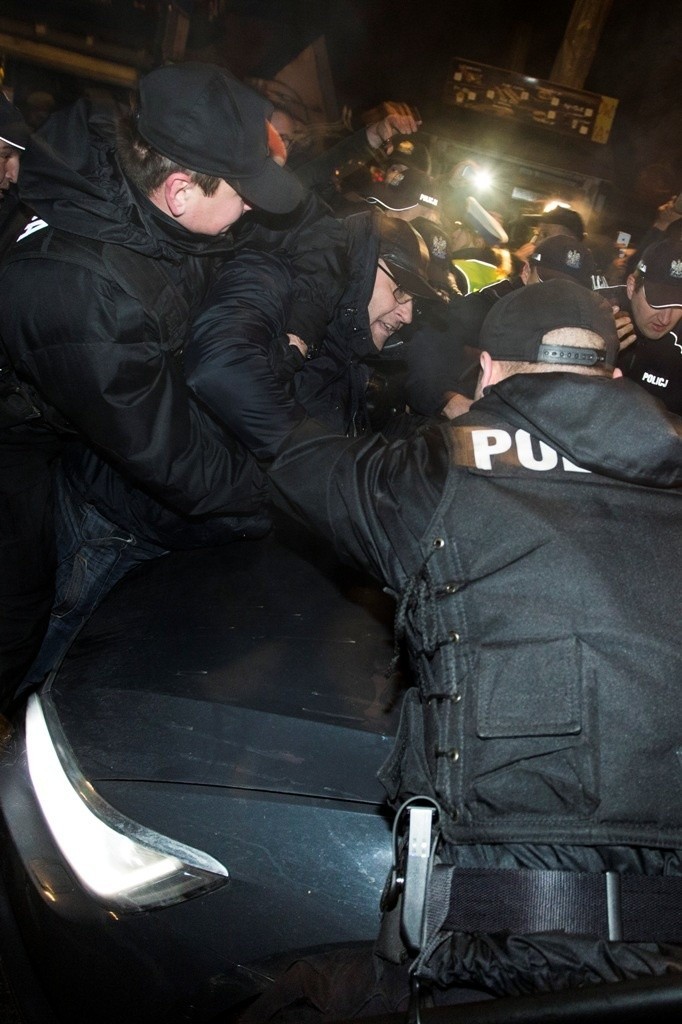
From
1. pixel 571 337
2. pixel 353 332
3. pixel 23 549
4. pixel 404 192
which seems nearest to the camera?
pixel 571 337

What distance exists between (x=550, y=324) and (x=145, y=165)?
1.31 meters

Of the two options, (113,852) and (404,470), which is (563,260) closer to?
(404,470)

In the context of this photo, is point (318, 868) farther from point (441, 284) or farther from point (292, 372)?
point (441, 284)

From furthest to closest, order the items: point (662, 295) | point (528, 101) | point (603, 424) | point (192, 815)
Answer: point (528, 101) < point (662, 295) < point (192, 815) < point (603, 424)

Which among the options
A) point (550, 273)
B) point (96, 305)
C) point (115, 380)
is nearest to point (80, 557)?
point (115, 380)

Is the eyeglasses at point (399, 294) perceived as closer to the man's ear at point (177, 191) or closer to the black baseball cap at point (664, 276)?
the man's ear at point (177, 191)

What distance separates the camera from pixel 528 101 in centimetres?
1198

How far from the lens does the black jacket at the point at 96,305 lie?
84.7 inches

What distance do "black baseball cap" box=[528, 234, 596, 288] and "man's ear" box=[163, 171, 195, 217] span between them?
2.60 m

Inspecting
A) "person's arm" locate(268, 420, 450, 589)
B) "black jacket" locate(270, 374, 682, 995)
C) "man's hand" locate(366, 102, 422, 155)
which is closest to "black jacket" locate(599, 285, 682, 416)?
"man's hand" locate(366, 102, 422, 155)

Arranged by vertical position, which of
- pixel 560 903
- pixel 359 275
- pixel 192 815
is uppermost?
pixel 359 275

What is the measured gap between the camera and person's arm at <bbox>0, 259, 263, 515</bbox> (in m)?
2.15

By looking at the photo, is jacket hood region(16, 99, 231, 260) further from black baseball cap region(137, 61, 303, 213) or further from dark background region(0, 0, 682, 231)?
dark background region(0, 0, 682, 231)

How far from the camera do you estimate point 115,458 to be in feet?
7.91
